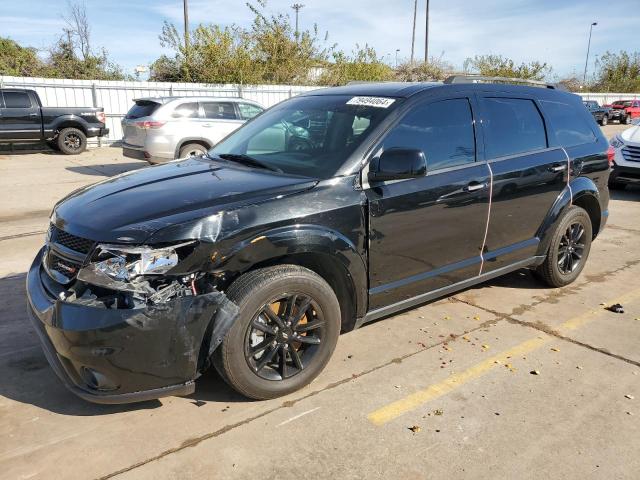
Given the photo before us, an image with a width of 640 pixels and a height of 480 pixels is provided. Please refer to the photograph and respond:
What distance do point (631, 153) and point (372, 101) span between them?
846 cm

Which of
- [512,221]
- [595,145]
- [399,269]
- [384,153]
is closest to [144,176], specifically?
[384,153]

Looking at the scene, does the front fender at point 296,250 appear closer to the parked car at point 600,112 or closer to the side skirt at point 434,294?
the side skirt at point 434,294

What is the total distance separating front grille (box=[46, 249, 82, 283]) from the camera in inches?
112

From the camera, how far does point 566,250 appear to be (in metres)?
5.14

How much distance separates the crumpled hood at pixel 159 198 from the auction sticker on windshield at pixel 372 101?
854 mm

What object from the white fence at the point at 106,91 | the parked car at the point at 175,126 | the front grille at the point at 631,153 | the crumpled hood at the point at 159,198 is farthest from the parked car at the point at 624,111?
the crumpled hood at the point at 159,198

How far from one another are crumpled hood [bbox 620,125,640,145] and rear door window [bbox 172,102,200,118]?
8885 millimetres

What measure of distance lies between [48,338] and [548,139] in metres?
4.18

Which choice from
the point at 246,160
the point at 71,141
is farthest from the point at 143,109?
the point at 246,160

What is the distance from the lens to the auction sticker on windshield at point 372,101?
3.69 meters

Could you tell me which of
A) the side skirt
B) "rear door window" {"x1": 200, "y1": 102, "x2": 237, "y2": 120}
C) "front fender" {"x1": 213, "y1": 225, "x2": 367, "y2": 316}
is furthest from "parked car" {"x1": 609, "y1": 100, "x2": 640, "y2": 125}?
"front fender" {"x1": 213, "y1": 225, "x2": 367, "y2": 316}

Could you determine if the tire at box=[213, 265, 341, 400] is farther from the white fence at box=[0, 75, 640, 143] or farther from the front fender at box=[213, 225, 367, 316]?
the white fence at box=[0, 75, 640, 143]

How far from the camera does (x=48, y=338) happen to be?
277 cm

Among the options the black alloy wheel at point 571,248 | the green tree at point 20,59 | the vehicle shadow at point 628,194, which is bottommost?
the vehicle shadow at point 628,194
